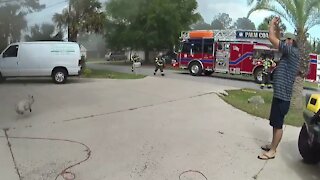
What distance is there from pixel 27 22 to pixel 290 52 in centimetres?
805

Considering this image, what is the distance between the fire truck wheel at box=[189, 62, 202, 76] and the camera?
23.0m

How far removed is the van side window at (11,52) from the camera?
14.5m

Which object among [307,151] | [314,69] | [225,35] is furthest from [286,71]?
[225,35]

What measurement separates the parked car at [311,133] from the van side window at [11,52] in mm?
11462

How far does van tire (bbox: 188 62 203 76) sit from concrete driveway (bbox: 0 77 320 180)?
1311 centimetres

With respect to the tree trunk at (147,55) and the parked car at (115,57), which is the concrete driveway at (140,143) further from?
the parked car at (115,57)

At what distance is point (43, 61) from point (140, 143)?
10.5 m

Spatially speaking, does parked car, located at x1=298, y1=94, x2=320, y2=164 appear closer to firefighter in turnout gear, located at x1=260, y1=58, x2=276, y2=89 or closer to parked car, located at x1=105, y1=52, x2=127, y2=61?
firefighter in turnout gear, located at x1=260, y1=58, x2=276, y2=89

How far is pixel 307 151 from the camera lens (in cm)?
529

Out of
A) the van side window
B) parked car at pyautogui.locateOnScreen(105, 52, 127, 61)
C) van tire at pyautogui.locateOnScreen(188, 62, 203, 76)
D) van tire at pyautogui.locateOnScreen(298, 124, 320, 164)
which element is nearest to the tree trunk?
parked car at pyautogui.locateOnScreen(105, 52, 127, 61)

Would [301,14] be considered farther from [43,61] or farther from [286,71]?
[43,61]

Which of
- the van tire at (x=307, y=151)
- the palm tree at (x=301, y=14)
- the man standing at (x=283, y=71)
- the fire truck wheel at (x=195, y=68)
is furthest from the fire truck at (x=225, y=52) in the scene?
the man standing at (x=283, y=71)

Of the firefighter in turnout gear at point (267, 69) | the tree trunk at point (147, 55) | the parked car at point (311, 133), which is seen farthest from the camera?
the tree trunk at point (147, 55)

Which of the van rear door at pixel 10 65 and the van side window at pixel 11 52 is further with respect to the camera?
the van rear door at pixel 10 65
